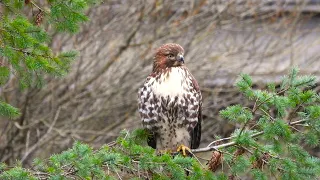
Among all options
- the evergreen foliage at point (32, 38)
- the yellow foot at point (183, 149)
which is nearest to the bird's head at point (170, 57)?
the yellow foot at point (183, 149)

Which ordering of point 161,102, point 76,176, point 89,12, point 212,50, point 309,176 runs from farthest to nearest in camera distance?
point 212,50 → point 89,12 → point 161,102 → point 309,176 → point 76,176

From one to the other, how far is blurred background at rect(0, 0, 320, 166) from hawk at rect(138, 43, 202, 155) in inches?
119

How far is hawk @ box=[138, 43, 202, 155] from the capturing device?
646 centimetres

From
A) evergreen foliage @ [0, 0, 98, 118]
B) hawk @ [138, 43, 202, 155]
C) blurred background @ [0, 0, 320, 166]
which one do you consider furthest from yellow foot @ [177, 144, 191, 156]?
blurred background @ [0, 0, 320, 166]

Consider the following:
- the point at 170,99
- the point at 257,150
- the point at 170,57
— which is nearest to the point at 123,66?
the point at 170,57

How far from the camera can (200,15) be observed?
32.6ft

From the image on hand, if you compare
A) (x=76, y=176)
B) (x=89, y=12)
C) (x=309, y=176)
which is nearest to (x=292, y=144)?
(x=309, y=176)

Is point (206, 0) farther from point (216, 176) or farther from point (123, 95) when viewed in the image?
point (216, 176)

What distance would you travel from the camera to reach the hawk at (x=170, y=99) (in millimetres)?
6463

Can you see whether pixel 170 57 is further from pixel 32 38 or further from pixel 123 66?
pixel 123 66

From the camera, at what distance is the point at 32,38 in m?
5.16

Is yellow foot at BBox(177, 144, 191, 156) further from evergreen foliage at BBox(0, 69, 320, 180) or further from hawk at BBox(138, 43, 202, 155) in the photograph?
evergreen foliage at BBox(0, 69, 320, 180)

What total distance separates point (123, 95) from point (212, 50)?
4.34ft

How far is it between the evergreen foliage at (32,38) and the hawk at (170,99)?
1.16 meters
